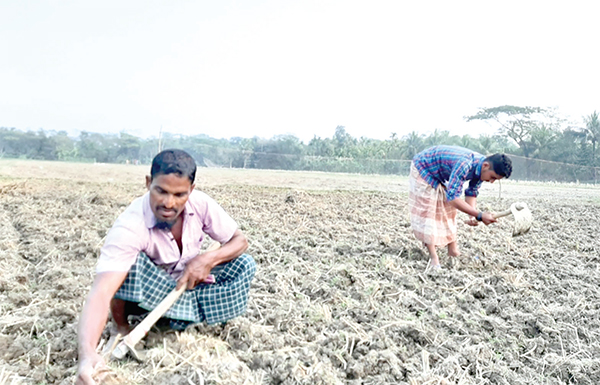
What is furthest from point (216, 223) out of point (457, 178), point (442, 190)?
point (442, 190)

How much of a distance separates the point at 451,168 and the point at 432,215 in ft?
1.40

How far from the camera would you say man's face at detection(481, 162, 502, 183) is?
145 inches

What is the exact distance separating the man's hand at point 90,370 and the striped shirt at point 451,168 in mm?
2789

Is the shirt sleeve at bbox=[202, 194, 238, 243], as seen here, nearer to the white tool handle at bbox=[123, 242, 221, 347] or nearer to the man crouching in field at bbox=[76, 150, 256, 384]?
the man crouching in field at bbox=[76, 150, 256, 384]

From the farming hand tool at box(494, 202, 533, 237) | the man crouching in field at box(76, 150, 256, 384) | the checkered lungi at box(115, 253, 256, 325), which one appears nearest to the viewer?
the man crouching in field at box(76, 150, 256, 384)

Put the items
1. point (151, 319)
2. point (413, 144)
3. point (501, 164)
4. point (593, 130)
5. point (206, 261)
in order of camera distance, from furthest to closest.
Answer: point (413, 144) < point (593, 130) < point (501, 164) < point (206, 261) < point (151, 319)

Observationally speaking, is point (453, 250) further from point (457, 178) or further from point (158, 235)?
point (158, 235)

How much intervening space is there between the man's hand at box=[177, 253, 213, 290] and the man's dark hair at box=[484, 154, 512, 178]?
2320 mm

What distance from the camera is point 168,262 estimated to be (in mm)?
2334

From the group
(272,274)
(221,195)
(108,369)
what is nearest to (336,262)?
(272,274)

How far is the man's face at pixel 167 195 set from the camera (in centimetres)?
209

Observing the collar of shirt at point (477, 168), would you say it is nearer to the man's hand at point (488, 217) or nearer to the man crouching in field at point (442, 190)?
the man crouching in field at point (442, 190)

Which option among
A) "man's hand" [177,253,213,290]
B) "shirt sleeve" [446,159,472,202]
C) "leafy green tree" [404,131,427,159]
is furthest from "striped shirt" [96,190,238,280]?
"leafy green tree" [404,131,427,159]

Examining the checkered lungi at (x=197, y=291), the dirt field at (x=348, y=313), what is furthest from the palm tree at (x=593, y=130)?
the checkered lungi at (x=197, y=291)
